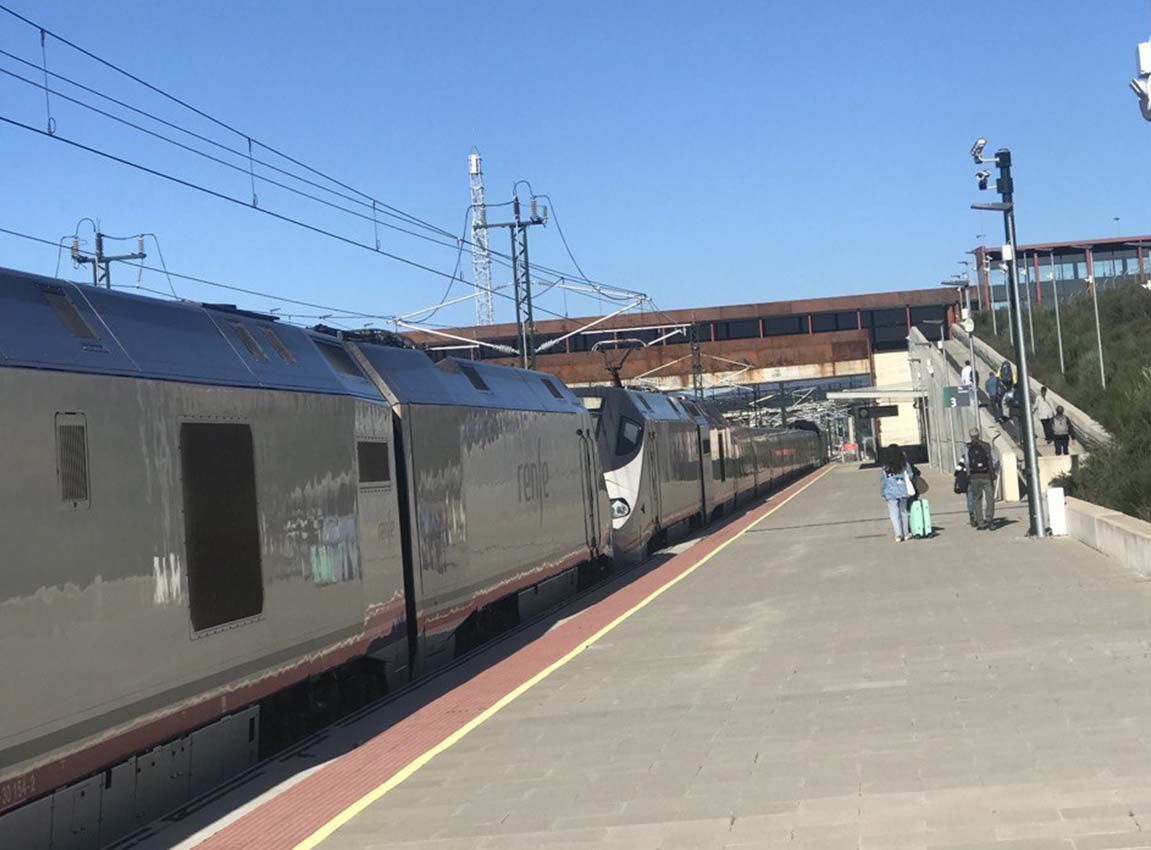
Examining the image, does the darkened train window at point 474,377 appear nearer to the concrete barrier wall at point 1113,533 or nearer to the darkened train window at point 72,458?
the concrete barrier wall at point 1113,533

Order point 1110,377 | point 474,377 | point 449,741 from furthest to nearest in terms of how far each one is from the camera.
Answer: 1. point 1110,377
2. point 474,377
3. point 449,741

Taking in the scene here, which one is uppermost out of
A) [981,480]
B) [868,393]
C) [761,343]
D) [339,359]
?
[761,343]

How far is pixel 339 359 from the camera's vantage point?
437 inches

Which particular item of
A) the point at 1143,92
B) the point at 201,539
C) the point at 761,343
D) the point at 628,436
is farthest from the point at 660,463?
Answer: the point at 761,343

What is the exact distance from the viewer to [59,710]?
633 centimetres

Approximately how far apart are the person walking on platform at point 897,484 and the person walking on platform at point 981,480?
116 cm

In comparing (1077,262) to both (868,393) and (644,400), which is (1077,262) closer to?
(868,393)

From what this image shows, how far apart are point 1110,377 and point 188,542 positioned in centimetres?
2962

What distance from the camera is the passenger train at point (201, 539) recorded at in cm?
633

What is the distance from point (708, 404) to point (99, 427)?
3101 cm

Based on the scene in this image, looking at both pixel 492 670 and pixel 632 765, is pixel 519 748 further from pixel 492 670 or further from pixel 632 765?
pixel 492 670

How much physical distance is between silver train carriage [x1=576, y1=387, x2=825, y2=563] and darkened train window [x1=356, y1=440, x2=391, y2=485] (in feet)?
37.9

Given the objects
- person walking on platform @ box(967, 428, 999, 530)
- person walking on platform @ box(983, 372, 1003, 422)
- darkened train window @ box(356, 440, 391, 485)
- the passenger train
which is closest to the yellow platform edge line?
the passenger train

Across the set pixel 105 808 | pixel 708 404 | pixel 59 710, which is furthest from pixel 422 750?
pixel 708 404
